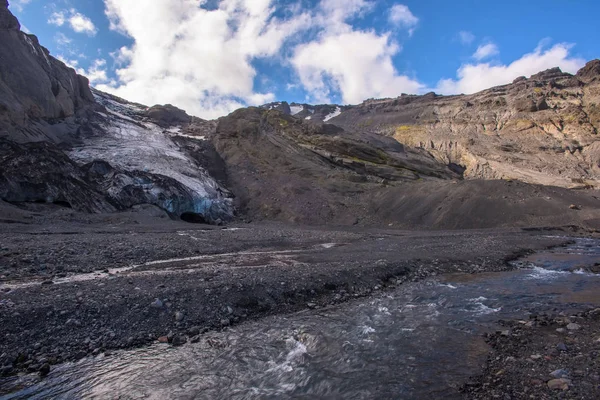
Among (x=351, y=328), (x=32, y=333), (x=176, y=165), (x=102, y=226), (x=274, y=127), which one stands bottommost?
(x=351, y=328)

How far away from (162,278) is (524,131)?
249 feet

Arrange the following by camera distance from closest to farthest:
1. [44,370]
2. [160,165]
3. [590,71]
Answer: [44,370]
[160,165]
[590,71]

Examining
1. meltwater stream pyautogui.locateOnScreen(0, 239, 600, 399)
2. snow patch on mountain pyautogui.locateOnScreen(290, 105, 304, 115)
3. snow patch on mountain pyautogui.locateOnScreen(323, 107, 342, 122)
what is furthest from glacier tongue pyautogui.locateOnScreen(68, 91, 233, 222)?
snow patch on mountain pyautogui.locateOnScreen(290, 105, 304, 115)

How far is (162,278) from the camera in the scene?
12609 millimetres

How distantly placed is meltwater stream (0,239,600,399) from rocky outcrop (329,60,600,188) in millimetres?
52531

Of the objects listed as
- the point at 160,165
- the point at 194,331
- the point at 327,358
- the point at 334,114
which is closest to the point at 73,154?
the point at 160,165

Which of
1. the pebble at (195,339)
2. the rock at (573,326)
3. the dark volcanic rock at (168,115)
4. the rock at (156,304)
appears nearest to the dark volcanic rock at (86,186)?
the rock at (156,304)

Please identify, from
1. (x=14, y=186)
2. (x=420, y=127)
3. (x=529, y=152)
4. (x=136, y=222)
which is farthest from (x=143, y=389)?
(x=420, y=127)

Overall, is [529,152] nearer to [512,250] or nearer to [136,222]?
[512,250]

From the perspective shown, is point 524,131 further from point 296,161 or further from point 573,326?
point 573,326

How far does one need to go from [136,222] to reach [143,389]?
2395cm

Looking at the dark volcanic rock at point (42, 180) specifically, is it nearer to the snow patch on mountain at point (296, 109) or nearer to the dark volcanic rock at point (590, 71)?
the dark volcanic rock at point (590, 71)

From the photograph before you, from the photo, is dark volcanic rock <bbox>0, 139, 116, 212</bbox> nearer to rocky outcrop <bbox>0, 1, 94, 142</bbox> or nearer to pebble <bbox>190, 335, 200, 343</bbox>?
rocky outcrop <bbox>0, 1, 94, 142</bbox>

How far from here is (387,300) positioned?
12125 millimetres
